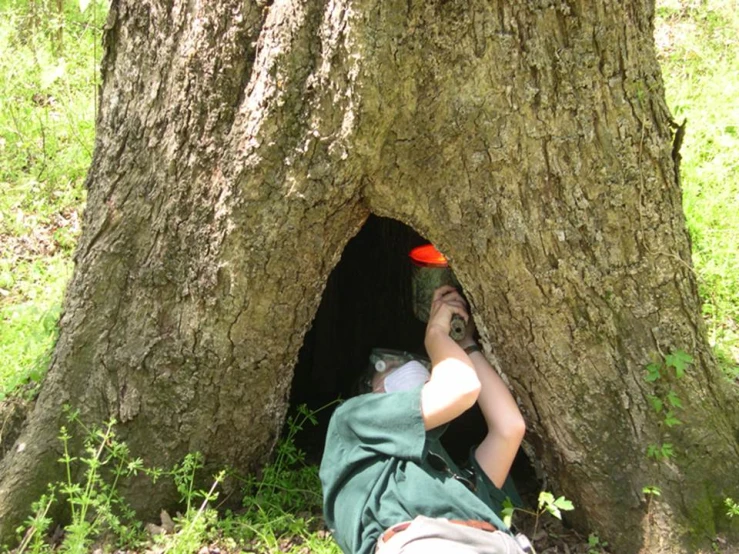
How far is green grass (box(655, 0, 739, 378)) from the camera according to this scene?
4.07 metres

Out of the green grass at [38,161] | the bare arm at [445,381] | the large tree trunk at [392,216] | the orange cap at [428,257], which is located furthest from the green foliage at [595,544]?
the green grass at [38,161]

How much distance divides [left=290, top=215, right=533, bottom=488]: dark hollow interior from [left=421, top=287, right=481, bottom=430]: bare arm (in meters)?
0.76

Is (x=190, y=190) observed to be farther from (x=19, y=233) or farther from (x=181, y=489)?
(x=19, y=233)

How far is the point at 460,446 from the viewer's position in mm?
3422

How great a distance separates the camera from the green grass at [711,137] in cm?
407

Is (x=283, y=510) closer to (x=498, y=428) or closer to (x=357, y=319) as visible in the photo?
(x=498, y=428)

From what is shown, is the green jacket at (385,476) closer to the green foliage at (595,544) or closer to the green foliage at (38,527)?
the green foliage at (595,544)

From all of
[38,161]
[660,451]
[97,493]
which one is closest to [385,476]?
[660,451]

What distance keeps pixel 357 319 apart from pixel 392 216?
50.7 inches

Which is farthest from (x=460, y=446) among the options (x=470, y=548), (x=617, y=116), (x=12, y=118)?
(x=12, y=118)

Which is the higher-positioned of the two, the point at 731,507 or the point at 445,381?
the point at 445,381

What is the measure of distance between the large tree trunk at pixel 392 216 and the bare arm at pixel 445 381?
152 mm

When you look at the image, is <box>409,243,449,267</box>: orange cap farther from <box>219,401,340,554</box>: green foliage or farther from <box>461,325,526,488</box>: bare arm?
<box>219,401,340,554</box>: green foliage

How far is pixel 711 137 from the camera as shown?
16.2 feet
